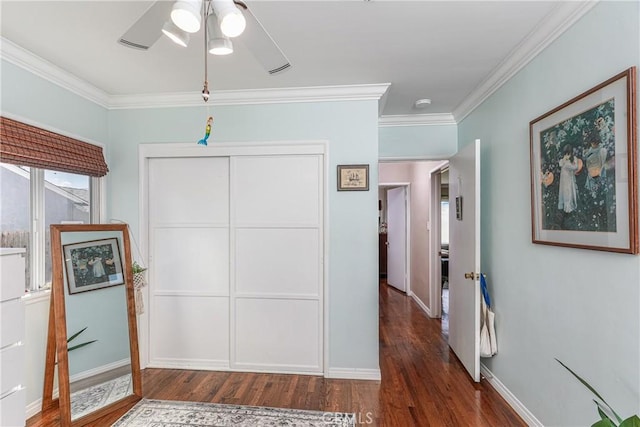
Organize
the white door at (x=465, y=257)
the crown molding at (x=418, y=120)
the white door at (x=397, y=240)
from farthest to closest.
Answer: the white door at (x=397, y=240) → the crown molding at (x=418, y=120) → the white door at (x=465, y=257)

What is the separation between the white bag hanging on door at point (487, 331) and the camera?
2.50 metres

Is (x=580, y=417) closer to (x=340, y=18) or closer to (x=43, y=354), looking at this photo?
(x=340, y=18)

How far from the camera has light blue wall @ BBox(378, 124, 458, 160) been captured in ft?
11.1

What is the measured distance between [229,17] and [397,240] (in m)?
5.53

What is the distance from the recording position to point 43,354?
221 centimetres

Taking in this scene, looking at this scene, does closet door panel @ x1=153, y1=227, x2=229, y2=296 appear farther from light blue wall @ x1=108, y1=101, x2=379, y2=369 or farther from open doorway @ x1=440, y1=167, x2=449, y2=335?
open doorway @ x1=440, y1=167, x2=449, y2=335

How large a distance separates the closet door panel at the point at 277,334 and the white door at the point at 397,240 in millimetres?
3413

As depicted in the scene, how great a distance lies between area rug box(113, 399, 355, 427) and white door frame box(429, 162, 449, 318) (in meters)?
2.58

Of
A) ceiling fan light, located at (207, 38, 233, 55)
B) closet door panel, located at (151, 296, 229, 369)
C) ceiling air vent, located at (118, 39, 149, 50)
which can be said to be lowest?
closet door panel, located at (151, 296, 229, 369)

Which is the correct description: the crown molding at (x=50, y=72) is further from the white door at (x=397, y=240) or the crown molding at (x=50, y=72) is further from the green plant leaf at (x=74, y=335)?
the white door at (x=397, y=240)

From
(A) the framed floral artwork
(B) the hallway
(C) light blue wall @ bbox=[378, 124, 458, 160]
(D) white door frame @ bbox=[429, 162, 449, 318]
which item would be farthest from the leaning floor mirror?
(D) white door frame @ bbox=[429, 162, 449, 318]

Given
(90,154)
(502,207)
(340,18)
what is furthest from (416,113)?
(90,154)

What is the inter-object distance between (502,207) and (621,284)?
111 centimetres

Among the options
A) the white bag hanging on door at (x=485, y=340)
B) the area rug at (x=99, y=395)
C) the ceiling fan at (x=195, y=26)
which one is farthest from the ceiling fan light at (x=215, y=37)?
the white bag hanging on door at (x=485, y=340)
